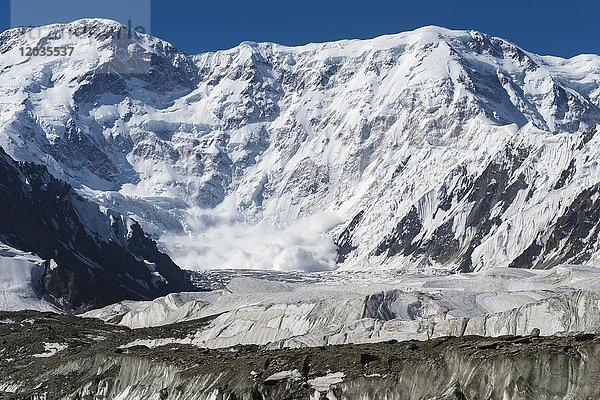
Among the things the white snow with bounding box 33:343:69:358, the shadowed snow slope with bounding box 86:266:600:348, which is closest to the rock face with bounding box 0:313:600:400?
the white snow with bounding box 33:343:69:358

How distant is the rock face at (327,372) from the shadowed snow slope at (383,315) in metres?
7.87

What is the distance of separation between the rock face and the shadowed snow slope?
310 inches

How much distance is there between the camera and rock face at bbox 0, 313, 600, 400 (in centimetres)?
6394

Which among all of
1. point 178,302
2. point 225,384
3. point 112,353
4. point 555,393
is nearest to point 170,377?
point 225,384

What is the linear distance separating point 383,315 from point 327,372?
50470 mm

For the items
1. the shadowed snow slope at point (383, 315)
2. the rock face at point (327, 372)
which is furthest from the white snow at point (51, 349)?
the shadowed snow slope at point (383, 315)

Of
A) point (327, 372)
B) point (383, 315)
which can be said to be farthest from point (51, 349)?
point (327, 372)

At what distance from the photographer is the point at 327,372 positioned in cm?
8162

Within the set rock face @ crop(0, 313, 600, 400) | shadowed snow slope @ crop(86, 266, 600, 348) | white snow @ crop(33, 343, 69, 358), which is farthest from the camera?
white snow @ crop(33, 343, 69, 358)

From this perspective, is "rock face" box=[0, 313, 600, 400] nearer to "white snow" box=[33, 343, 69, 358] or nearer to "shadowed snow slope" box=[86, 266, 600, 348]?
"white snow" box=[33, 343, 69, 358]

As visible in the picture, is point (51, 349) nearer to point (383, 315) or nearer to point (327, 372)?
point (383, 315)

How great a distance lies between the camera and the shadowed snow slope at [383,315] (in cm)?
10375

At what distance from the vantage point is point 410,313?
140 metres

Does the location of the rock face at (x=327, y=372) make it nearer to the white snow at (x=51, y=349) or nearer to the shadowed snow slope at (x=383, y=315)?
the white snow at (x=51, y=349)
